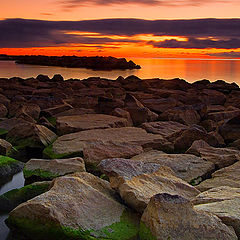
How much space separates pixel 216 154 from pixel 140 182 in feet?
6.01

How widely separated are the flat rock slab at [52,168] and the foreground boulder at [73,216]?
0.91 meters

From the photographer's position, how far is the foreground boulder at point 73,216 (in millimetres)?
3031

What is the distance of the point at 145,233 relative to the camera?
299cm

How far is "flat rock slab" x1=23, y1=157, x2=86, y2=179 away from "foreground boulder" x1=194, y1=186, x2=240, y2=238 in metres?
1.47

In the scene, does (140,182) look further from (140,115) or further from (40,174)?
(140,115)

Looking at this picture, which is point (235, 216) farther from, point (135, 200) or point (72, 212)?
point (72, 212)

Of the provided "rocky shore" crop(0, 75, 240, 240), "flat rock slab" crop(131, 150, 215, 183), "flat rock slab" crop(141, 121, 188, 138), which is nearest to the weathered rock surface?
"rocky shore" crop(0, 75, 240, 240)

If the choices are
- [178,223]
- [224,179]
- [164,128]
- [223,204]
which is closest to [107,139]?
[164,128]

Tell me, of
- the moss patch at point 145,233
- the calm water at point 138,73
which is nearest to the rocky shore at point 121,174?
the moss patch at point 145,233

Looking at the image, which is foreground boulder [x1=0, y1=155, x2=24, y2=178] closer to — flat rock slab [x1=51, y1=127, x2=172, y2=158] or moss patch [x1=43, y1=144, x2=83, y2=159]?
moss patch [x1=43, y1=144, x2=83, y2=159]

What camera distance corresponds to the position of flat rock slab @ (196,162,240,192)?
4094 millimetres

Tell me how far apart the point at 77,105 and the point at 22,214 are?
6.06 meters

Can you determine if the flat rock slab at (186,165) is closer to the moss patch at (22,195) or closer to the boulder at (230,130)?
the moss patch at (22,195)

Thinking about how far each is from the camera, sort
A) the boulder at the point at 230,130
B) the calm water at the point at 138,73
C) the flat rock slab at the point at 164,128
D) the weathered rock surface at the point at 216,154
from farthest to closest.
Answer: the calm water at the point at 138,73 < the flat rock slab at the point at 164,128 < the boulder at the point at 230,130 < the weathered rock surface at the point at 216,154
